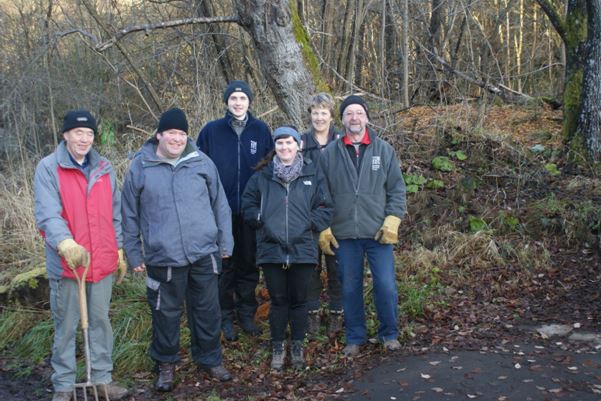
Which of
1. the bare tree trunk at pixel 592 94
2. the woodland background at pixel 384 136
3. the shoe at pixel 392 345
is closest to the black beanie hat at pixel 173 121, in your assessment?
the woodland background at pixel 384 136

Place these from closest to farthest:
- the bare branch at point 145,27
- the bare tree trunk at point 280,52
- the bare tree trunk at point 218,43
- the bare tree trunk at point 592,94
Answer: the bare tree trunk at point 280,52
the bare branch at point 145,27
the bare tree trunk at point 592,94
the bare tree trunk at point 218,43

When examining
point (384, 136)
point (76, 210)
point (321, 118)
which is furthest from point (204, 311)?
point (384, 136)

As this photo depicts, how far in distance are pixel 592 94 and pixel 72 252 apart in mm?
7277

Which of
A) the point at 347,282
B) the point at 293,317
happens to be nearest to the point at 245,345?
the point at 293,317

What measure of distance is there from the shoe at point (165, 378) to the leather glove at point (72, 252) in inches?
47.4

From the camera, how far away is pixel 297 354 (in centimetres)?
581

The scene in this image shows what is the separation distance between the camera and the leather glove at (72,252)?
188 inches

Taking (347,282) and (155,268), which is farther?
(347,282)

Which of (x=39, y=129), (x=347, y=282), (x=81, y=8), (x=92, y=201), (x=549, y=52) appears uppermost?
(x=81, y=8)

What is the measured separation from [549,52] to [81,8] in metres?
10.8

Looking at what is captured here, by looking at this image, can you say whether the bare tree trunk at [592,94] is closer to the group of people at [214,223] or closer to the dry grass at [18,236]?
the group of people at [214,223]

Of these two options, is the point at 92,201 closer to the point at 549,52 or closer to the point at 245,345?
the point at 245,345

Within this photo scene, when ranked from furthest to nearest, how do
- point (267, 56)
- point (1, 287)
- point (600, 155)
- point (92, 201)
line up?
point (600, 155) → point (267, 56) → point (1, 287) → point (92, 201)

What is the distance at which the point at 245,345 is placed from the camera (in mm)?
6312
